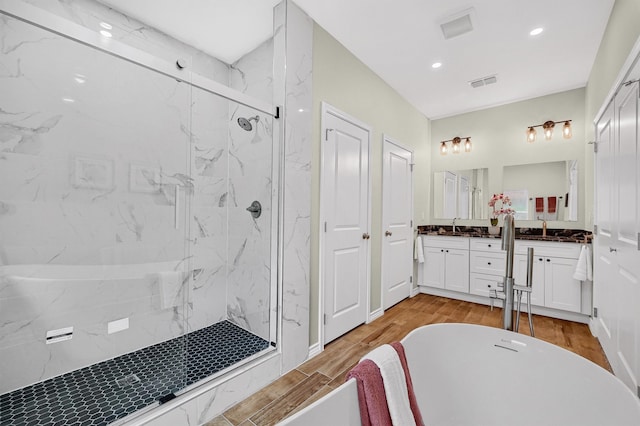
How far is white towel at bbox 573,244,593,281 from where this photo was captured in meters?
2.91

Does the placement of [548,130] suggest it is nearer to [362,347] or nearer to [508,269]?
[508,269]

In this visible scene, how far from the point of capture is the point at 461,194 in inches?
167

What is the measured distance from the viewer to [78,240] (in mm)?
1617

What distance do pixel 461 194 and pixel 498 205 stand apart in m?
0.50

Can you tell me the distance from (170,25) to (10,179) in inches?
65.7

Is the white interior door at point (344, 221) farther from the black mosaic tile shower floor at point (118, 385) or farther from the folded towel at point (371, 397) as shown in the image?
the folded towel at point (371, 397)

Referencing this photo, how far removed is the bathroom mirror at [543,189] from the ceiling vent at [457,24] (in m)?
2.23

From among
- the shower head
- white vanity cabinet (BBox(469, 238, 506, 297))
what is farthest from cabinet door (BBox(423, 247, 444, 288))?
the shower head

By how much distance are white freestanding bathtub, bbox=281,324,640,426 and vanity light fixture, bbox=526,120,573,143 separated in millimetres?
3212

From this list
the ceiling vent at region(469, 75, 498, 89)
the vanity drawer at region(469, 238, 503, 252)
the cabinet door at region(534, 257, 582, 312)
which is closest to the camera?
the cabinet door at region(534, 257, 582, 312)

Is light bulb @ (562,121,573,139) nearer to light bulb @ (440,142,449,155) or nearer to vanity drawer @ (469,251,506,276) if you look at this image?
light bulb @ (440,142,449,155)

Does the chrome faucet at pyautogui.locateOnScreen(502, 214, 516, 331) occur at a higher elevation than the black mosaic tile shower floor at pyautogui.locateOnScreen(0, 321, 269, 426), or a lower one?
higher

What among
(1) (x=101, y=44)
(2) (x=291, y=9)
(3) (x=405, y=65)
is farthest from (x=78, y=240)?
(3) (x=405, y=65)

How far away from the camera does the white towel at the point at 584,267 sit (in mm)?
2914
